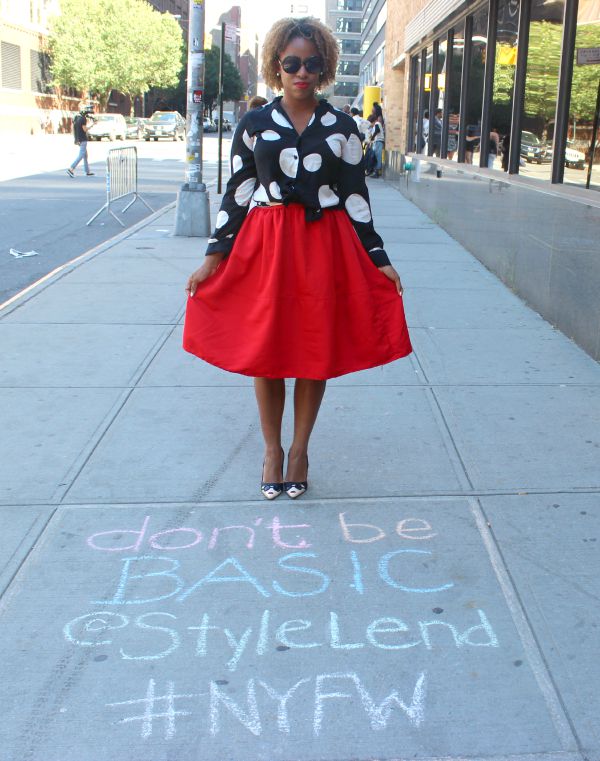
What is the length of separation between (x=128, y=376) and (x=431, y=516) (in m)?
2.68

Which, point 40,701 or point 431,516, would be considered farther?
point 431,516

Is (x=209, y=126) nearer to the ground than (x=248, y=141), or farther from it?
farther from it

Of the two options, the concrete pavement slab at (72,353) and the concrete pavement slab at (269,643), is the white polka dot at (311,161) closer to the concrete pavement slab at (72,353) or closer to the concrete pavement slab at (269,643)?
the concrete pavement slab at (269,643)

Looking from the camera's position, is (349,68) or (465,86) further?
(349,68)

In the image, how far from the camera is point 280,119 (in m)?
3.69

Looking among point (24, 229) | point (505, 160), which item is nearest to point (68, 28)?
point (24, 229)

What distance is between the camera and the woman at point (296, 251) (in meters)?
3.69

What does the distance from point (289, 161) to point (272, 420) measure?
1168mm

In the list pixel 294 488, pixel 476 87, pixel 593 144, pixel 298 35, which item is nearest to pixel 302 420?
pixel 294 488

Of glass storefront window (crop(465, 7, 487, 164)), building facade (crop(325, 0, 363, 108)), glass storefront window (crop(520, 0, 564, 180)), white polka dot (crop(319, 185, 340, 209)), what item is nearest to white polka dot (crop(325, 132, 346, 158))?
white polka dot (crop(319, 185, 340, 209))

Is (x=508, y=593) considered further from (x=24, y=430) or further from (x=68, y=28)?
(x=68, y=28)

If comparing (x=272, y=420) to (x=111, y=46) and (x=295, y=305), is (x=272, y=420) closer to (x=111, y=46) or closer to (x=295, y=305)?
(x=295, y=305)

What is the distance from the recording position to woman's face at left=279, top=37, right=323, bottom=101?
145 inches

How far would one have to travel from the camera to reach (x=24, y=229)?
13930 mm
